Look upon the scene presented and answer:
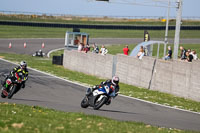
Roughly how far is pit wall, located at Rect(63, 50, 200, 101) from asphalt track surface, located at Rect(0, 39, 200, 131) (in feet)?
10.0

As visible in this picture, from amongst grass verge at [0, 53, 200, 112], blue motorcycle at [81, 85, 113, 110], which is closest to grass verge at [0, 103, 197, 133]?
blue motorcycle at [81, 85, 113, 110]

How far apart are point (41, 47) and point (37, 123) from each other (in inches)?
1755

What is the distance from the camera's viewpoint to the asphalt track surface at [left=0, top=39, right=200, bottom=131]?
15148 mm

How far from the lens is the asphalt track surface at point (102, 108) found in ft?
49.7

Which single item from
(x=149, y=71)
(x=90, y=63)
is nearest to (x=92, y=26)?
(x=90, y=63)

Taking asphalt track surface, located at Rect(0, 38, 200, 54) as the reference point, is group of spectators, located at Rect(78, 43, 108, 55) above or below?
above

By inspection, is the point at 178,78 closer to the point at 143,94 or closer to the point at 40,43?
the point at 143,94

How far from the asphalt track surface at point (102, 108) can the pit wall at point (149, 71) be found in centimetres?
306

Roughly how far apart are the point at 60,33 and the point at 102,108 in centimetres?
5308

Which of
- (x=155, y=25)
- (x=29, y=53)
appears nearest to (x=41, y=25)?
(x=155, y=25)

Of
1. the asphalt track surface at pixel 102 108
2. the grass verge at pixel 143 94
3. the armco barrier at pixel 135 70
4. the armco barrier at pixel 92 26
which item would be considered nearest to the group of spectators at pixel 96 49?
the grass verge at pixel 143 94

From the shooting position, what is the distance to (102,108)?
17.8m

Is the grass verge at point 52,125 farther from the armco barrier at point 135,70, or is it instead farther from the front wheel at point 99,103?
the armco barrier at point 135,70

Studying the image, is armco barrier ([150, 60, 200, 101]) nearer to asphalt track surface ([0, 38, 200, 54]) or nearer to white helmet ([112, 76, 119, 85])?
white helmet ([112, 76, 119, 85])
